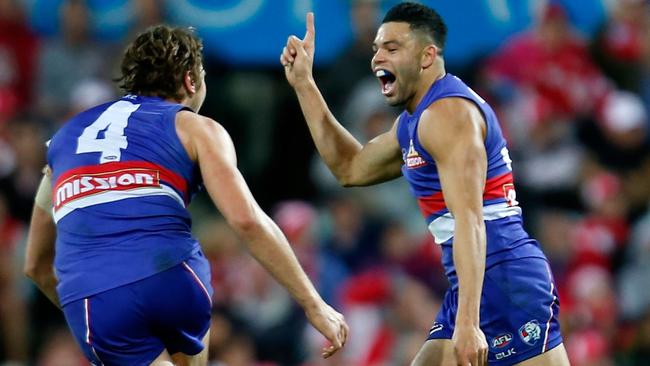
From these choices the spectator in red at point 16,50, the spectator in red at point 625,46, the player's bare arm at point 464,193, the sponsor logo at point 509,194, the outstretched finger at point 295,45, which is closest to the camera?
the player's bare arm at point 464,193

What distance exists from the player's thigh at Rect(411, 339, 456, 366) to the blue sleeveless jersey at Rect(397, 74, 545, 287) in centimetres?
30

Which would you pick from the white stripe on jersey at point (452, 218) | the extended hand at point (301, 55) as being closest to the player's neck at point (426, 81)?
the white stripe on jersey at point (452, 218)

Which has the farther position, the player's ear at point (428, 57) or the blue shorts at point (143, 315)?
the player's ear at point (428, 57)

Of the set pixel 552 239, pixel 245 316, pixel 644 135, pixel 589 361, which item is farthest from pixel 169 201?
pixel 644 135

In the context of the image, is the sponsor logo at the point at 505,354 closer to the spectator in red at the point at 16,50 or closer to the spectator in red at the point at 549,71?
the spectator in red at the point at 549,71

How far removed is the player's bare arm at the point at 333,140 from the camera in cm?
659

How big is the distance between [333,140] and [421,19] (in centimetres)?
101

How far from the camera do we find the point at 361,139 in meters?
10.7

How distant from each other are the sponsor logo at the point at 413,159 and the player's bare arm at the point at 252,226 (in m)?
0.93

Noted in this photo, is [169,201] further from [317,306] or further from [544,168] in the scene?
[544,168]

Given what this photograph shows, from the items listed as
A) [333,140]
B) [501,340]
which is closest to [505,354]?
[501,340]

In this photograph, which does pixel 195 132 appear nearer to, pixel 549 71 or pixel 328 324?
pixel 328 324

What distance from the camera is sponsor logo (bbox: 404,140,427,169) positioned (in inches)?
231

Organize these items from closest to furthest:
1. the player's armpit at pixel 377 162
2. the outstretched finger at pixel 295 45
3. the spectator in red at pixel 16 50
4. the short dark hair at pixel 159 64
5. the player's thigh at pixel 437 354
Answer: the short dark hair at pixel 159 64, the player's thigh at pixel 437 354, the player's armpit at pixel 377 162, the outstretched finger at pixel 295 45, the spectator in red at pixel 16 50
